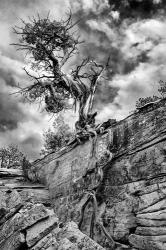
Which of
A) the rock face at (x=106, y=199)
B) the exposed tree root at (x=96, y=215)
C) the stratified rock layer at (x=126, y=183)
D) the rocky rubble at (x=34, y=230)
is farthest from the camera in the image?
the exposed tree root at (x=96, y=215)

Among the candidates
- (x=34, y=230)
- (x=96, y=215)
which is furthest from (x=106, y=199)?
(x=34, y=230)

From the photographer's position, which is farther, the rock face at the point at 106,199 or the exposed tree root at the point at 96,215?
the exposed tree root at the point at 96,215

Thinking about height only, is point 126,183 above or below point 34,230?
above

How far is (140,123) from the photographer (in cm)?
1078

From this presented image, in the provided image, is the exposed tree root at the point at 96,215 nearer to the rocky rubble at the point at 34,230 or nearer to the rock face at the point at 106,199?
the rock face at the point at 106,199

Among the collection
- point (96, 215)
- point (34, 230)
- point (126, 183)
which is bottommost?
point (34, 230)

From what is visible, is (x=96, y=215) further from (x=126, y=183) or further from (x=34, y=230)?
(x=34, y=230)

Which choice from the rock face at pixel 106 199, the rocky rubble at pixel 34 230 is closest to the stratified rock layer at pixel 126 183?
the rock face at pixel 106 199

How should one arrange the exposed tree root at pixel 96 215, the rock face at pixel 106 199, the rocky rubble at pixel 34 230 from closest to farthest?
the rocky rubble at pixel 34 230
the rock face at pixel 106 199
the exposed tree root at pixel 96 215

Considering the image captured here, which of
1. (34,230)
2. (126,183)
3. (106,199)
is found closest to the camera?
(34,230)

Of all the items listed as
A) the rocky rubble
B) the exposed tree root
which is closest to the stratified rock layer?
the exposed tree root

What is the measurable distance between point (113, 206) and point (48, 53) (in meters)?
14.6

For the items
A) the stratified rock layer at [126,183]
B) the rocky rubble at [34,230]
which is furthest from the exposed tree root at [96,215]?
the rocky rubble at [34,230]

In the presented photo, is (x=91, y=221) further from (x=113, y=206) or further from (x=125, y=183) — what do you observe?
(x=125, y=183)
